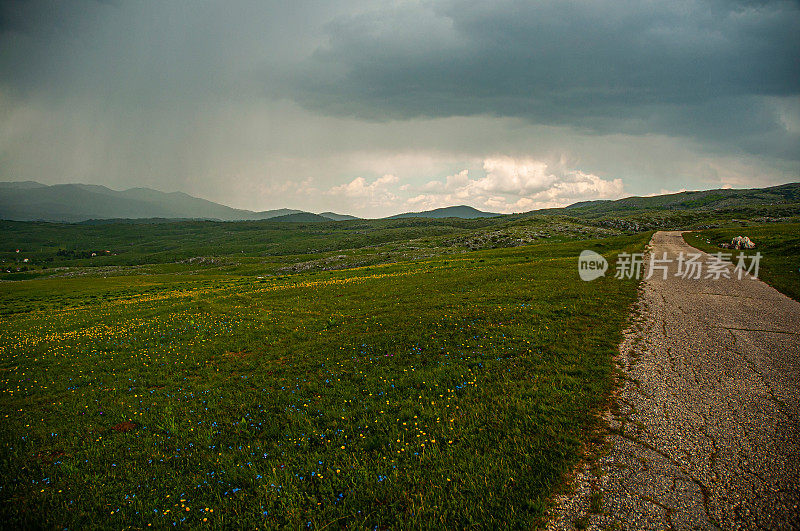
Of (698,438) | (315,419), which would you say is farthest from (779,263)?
(315,419)

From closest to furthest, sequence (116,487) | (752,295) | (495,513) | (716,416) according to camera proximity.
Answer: (495,513)
(116,487)
(716,416)
(752,295)

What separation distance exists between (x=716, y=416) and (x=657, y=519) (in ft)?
15.9

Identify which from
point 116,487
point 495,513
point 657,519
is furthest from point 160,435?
point 657,519

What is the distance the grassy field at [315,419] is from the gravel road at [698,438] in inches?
31.4

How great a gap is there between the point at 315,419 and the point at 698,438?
9900 mm

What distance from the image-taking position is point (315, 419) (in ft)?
31.9

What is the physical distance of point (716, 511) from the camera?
559 centimetres

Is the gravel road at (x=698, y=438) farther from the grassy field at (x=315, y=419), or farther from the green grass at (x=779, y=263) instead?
the green grass at (x=779, y=263)

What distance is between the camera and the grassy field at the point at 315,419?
6.52m

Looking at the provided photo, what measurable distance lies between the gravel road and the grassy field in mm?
797

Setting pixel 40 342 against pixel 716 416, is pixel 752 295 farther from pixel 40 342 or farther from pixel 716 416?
pixel 40 342

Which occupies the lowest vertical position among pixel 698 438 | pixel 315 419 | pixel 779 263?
pixel 315 419

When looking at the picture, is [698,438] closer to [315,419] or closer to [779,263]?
[315,419]

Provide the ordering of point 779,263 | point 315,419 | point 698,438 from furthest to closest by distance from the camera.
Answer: point 779,263, point 315,419, point 698,438
